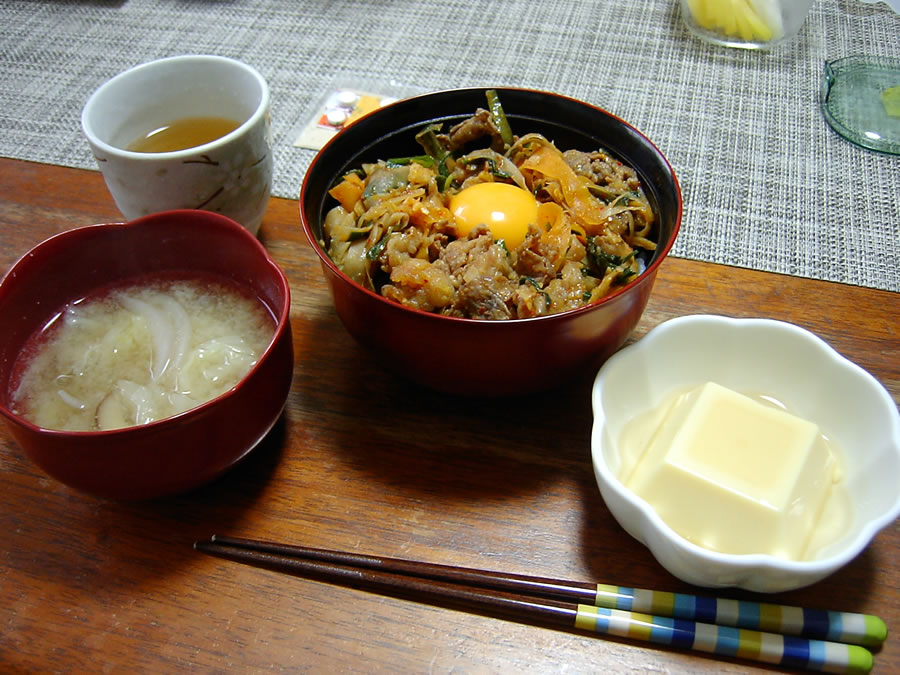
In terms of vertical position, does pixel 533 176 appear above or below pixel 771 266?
above

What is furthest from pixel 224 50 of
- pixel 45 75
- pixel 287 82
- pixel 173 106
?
pixel 173 106

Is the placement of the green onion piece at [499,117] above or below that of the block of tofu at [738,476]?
above

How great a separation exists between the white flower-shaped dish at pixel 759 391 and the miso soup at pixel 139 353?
709mm

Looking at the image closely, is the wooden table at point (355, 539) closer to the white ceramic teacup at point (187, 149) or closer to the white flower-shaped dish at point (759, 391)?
the white flower-shaped dish at point (759, 391)

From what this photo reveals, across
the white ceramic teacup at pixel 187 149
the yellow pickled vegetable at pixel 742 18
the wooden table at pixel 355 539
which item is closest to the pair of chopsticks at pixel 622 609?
the wooden table at pixel 355 539

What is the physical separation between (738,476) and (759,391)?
0.31 meters

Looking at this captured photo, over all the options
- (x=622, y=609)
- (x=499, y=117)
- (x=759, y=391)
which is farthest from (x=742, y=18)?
(x=622, y=609)

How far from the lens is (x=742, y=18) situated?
8.32 feet

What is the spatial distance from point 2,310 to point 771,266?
5.69 ft

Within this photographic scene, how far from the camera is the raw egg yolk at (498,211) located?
60.1 inches

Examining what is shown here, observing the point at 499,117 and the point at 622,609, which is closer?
the point at 622,609

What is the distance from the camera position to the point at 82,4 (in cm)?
303

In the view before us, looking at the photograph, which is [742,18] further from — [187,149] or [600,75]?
[187,149]

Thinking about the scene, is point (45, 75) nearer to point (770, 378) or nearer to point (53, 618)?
point (53, 618)
